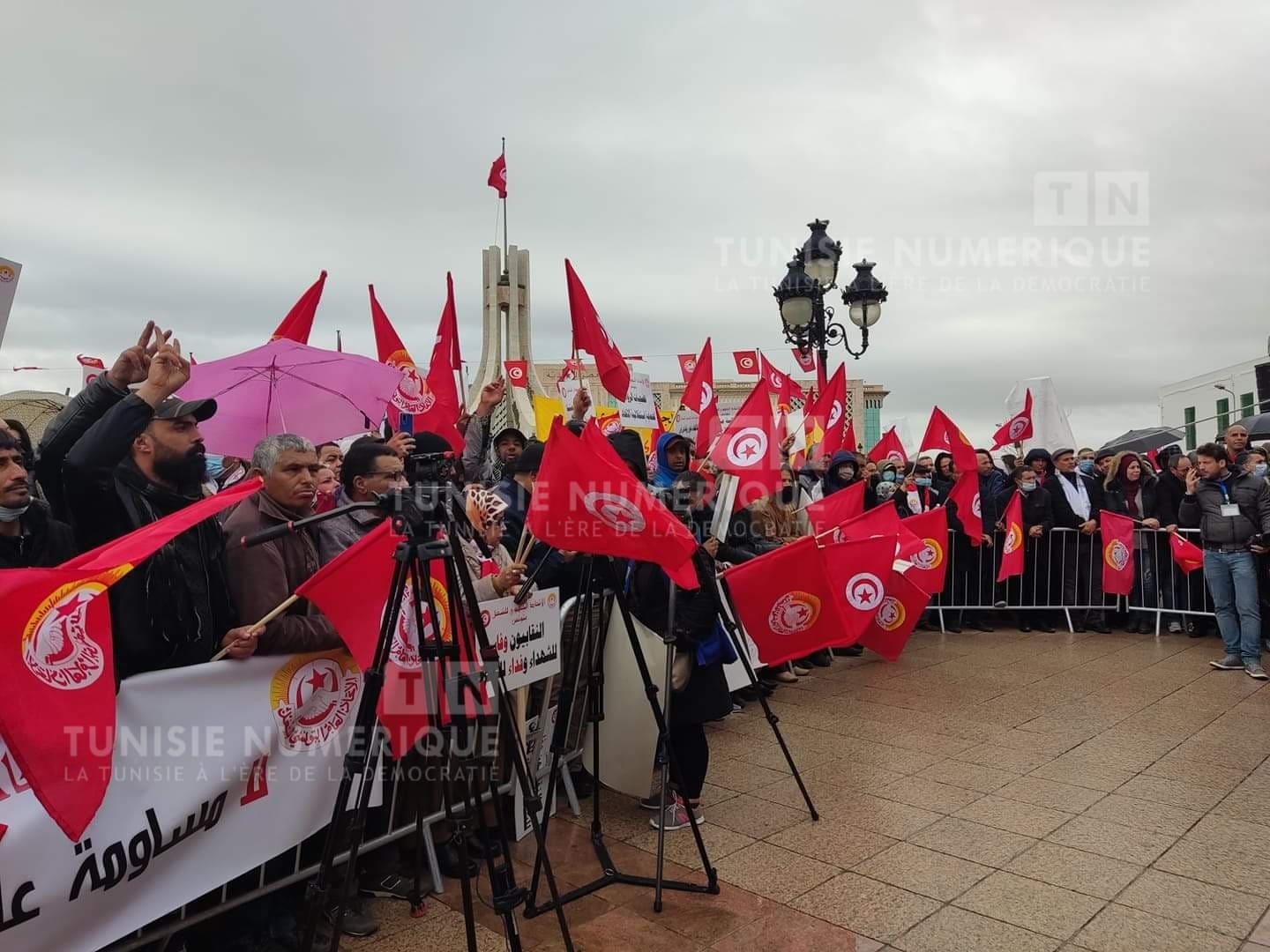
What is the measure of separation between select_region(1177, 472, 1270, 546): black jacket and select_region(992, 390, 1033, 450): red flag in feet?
14.4

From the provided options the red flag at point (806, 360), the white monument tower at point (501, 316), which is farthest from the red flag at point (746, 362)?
the white monument tower at point (501, 316)

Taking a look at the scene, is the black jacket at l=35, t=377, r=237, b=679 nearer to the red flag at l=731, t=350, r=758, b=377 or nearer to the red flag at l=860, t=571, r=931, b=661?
the red flag at l=860, t=571, r=931, b=661

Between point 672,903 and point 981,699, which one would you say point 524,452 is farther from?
point 981,699

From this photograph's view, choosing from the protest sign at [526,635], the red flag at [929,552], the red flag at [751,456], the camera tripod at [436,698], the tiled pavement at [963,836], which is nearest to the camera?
the camera tripod at [436,698]

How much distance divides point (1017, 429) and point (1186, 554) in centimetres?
360

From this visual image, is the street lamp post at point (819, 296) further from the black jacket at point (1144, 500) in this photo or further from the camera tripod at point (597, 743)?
the camera tripod at point (597, 743)

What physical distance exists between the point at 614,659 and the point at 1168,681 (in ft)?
17.5

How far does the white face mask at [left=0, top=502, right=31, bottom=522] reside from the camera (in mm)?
2994

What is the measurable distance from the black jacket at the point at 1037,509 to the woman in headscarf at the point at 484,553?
7616 mm

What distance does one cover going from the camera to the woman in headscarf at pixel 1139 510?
9672 millimetres

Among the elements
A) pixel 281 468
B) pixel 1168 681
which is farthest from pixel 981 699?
pixel 281 468

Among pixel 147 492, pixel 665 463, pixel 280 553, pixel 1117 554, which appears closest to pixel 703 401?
pixel 665 463

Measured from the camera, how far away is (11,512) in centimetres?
302

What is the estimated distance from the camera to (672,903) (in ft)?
12.0
